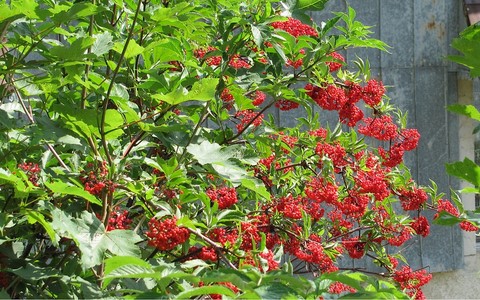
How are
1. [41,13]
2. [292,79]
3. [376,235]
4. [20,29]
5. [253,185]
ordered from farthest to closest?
[376,235] → [292,79] → [20,29] → [253,185] → [41,13]

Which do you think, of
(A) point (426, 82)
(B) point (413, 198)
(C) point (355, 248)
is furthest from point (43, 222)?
(A) point (426, 82)

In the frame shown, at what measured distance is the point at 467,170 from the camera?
1.05 m

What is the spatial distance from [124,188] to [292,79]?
0.76 m

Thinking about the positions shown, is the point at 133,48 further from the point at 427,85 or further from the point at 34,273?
the point at 427,85

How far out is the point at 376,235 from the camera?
8.93 feet

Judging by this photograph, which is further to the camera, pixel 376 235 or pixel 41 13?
pixel 376 235

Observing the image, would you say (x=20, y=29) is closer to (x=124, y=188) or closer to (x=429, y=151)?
(x=124, y=188)

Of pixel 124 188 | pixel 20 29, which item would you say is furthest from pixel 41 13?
pixel 20 29

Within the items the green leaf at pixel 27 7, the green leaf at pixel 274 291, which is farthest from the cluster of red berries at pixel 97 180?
the green leaf at pixel 274 291

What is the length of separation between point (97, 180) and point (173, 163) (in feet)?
0.61

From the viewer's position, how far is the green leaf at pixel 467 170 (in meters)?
1.05

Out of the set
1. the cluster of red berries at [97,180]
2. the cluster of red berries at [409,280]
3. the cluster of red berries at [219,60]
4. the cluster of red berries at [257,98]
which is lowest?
the cluster of red berries at [409,280]

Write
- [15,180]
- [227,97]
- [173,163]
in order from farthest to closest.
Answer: [227,97] → [173,163] → [15,180]

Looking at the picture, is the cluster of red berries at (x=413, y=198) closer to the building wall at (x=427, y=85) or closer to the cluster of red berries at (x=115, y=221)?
the cluster of red berries at (x=115, y=221)
